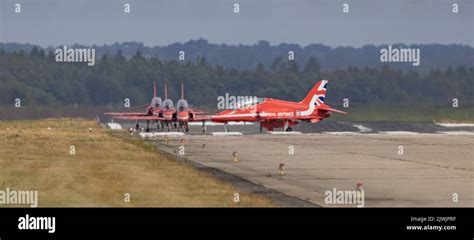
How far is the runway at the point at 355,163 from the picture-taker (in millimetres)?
28906

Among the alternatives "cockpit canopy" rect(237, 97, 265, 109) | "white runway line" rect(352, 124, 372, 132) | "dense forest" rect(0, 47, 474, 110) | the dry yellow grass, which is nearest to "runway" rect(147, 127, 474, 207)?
the dry yellow grass

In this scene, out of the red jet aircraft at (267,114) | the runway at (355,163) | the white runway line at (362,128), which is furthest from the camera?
the red jet aircraft at (267,114)

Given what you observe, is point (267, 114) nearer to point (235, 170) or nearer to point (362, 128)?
point (362, 128)

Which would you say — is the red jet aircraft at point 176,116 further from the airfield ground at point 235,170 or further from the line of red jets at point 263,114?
the airfield ground at point 235,170

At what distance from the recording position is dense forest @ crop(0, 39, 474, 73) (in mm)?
128750

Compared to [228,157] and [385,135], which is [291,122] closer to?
[385,135]

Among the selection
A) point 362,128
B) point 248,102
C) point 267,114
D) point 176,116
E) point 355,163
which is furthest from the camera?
point 176,116

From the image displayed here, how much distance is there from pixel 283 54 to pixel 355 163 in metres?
137

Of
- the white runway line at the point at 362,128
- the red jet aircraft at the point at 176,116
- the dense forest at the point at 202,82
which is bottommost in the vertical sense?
the white runway line at the point at 362,128

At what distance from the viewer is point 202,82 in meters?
107

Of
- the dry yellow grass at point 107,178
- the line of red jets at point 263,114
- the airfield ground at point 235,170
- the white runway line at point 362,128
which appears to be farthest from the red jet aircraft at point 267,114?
the dry yellow grass at point 107,178

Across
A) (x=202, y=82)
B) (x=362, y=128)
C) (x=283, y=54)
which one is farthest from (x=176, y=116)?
(x=283, y=54)

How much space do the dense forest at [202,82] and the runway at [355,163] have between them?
28.3 metres

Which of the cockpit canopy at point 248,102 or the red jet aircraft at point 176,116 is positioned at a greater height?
the cockpit canopy at point 248,102
